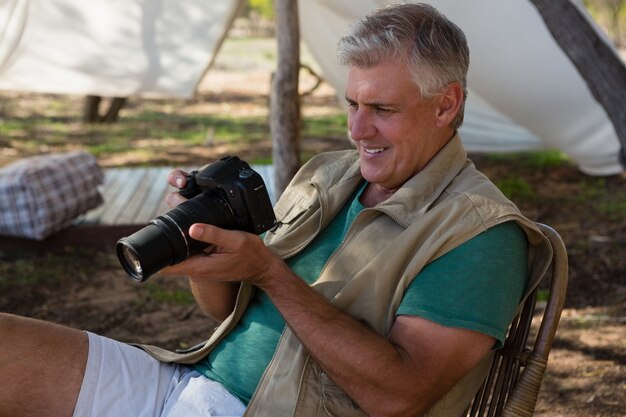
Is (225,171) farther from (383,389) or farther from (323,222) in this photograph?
(383,389)

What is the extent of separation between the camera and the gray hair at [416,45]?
6.13 feet

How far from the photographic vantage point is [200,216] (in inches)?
68.0

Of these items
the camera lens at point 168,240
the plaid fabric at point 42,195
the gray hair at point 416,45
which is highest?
the gray hair at point 416,45

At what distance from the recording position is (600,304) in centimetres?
416

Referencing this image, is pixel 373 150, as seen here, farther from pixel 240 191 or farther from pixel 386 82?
pixel 240 191

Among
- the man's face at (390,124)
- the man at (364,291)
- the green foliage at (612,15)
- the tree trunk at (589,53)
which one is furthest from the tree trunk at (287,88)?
the green foliage at (612,15)

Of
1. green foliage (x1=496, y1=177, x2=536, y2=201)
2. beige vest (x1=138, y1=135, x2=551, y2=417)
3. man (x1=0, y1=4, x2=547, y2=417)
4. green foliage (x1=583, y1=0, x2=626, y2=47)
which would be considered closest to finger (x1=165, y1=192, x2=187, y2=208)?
man (x1=0, y1=4, x2=547, y2=417)

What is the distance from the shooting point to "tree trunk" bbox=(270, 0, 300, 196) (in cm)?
488

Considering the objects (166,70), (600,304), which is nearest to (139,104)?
(166,70)

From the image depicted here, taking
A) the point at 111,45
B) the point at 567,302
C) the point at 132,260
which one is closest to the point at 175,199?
the point at 132,260

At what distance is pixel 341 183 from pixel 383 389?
59 centimetres

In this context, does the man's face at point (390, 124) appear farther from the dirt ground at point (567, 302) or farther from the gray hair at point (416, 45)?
the dirt ground at point (567, 302)

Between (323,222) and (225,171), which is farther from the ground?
(225,171)

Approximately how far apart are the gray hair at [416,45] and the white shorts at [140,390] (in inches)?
30.6
